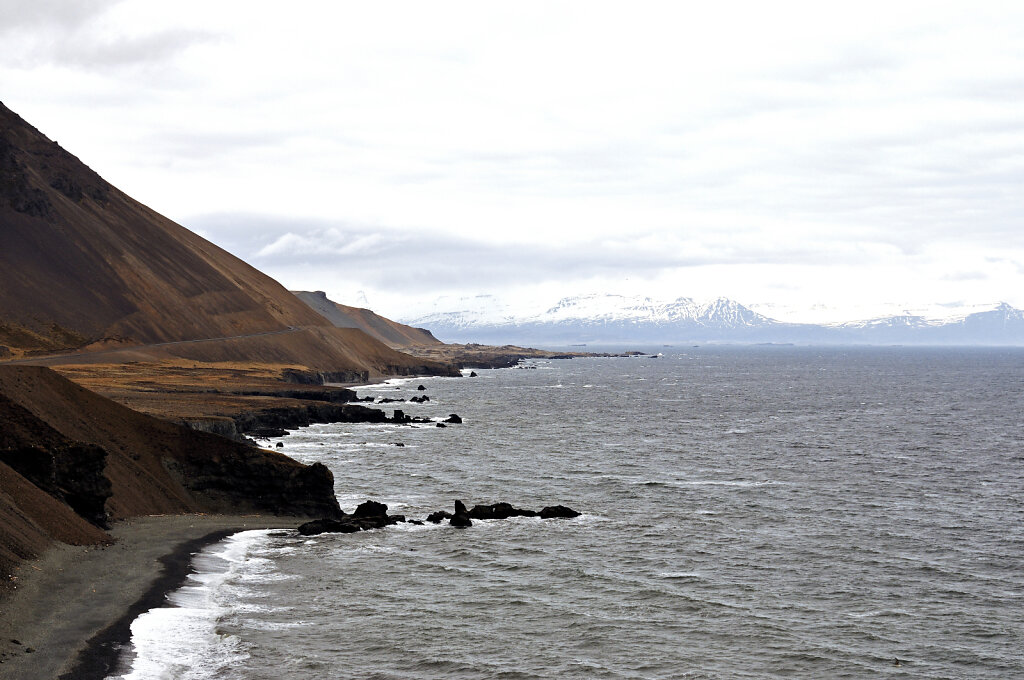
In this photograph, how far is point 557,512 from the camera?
52.8 meters

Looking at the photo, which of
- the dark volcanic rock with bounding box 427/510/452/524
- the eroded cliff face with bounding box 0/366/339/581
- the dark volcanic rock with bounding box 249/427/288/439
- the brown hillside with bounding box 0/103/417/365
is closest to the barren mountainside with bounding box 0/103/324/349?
the brown hillside with bounding box 0/103/417/365

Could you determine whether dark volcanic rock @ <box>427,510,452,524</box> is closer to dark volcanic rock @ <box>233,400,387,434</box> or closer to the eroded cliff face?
the eroded cliff face

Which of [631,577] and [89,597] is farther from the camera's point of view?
[631,577]

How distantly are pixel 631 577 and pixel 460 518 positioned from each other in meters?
12.2

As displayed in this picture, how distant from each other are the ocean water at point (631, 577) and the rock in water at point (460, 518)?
1.97ft

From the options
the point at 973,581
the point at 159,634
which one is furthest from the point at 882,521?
the point at 159,634

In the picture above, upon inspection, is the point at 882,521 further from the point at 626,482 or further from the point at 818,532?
the point at 626,482

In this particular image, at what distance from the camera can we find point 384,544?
44812 millimetres

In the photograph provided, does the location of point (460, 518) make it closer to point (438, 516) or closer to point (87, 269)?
point (438, 516)

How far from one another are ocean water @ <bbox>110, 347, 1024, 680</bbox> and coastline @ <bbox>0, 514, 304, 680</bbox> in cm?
90

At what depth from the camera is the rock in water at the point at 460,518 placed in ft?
161

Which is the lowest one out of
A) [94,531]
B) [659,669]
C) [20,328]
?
[659,669]

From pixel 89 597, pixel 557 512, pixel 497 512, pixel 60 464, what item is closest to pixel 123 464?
pixel 60 464

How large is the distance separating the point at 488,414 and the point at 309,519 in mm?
69072
